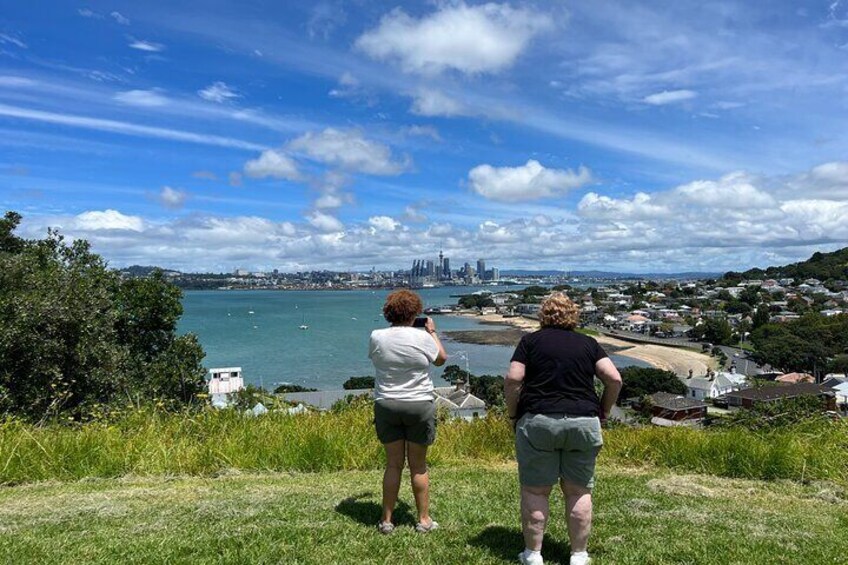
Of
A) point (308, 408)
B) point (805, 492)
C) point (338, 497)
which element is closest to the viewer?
point (338, 497)

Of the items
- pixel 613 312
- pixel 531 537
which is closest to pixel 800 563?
pixel 531 537

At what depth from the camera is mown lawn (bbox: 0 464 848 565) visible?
10.7 ft

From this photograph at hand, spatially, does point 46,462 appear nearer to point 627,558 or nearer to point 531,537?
point 531,537

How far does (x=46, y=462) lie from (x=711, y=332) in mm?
74498

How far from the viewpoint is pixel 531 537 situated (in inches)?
125

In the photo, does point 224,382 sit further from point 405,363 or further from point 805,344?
point 805,344

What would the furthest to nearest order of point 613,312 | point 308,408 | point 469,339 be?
point 613,312
point 469,339
point 308,408

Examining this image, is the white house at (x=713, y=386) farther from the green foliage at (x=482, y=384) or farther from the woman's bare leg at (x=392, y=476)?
the woman's bare leg at (x=392, y=476)

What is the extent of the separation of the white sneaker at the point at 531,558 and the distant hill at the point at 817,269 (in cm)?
13306

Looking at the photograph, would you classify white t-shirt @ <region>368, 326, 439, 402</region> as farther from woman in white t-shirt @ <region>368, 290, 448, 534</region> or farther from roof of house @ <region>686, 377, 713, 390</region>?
roof of house @ <region>686, 377, 713, 390</region>

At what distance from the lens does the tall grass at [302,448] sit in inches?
216

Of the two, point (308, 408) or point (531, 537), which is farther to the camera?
point (308, 408)

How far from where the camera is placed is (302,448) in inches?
233

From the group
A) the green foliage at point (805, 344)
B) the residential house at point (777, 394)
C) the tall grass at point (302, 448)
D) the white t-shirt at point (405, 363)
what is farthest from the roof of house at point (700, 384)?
the white t-shirt at point (405, 363)
